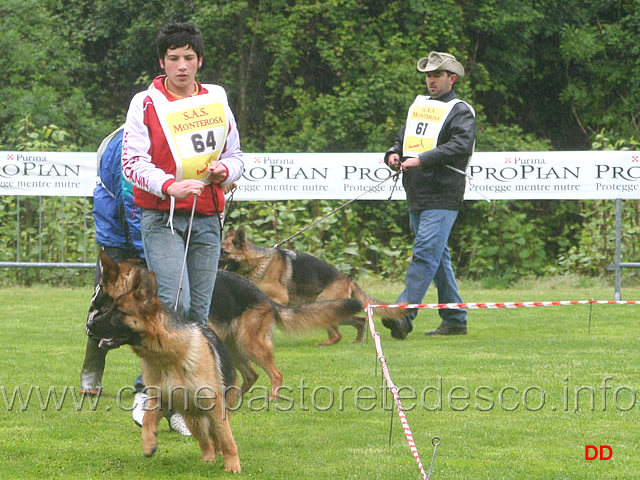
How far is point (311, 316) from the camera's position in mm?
6258

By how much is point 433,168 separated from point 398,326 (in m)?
1.40

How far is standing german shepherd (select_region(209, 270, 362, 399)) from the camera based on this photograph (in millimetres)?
5969

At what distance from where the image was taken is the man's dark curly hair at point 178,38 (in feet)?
14.6

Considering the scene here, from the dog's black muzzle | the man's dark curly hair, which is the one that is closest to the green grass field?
the dog's black muzzle

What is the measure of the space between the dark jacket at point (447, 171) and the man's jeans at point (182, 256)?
3518 mm

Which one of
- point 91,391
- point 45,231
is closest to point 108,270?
point 91,391

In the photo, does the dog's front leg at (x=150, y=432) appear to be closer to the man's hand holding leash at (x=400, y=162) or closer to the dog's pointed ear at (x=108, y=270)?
the dog's pointed ear at (x=108, y=270)

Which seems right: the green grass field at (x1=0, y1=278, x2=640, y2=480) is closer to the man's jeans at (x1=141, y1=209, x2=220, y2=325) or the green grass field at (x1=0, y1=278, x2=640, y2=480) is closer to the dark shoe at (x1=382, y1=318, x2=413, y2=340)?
the dark shoe at (x1=382, y1=318, x2=413, y2=340)

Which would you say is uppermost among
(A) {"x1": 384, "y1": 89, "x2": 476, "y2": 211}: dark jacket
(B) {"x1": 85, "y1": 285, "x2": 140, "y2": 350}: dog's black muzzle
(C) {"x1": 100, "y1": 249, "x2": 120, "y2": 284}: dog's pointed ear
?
(A) {"x1": 384, "y1": 89, "x2": 476, "y2": 211}: dark jacket

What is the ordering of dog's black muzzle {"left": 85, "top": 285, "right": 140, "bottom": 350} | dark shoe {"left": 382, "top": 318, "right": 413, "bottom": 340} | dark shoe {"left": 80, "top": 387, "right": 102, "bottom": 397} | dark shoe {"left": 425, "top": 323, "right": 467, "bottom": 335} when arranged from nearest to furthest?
dog's black muzzle {"left": 85, "top": 285, "right": 140, "bottom": 350} → dark shoe {"left": 80, "top": 387, "right": 102, "bottom": 397} → dark shoe {"left": 382, "top": 318, "right": 413, "bottom": 340} → dark shoe {"left": 425, "top": 323, "right": 467, "bottom": 335}

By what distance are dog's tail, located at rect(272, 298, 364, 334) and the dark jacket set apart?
2.00 m

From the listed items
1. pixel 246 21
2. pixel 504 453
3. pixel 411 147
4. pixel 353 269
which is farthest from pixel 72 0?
pixel 504 453

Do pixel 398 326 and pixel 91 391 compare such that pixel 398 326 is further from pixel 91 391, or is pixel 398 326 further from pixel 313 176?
pixel 313 176

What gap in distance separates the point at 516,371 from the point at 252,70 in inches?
581
